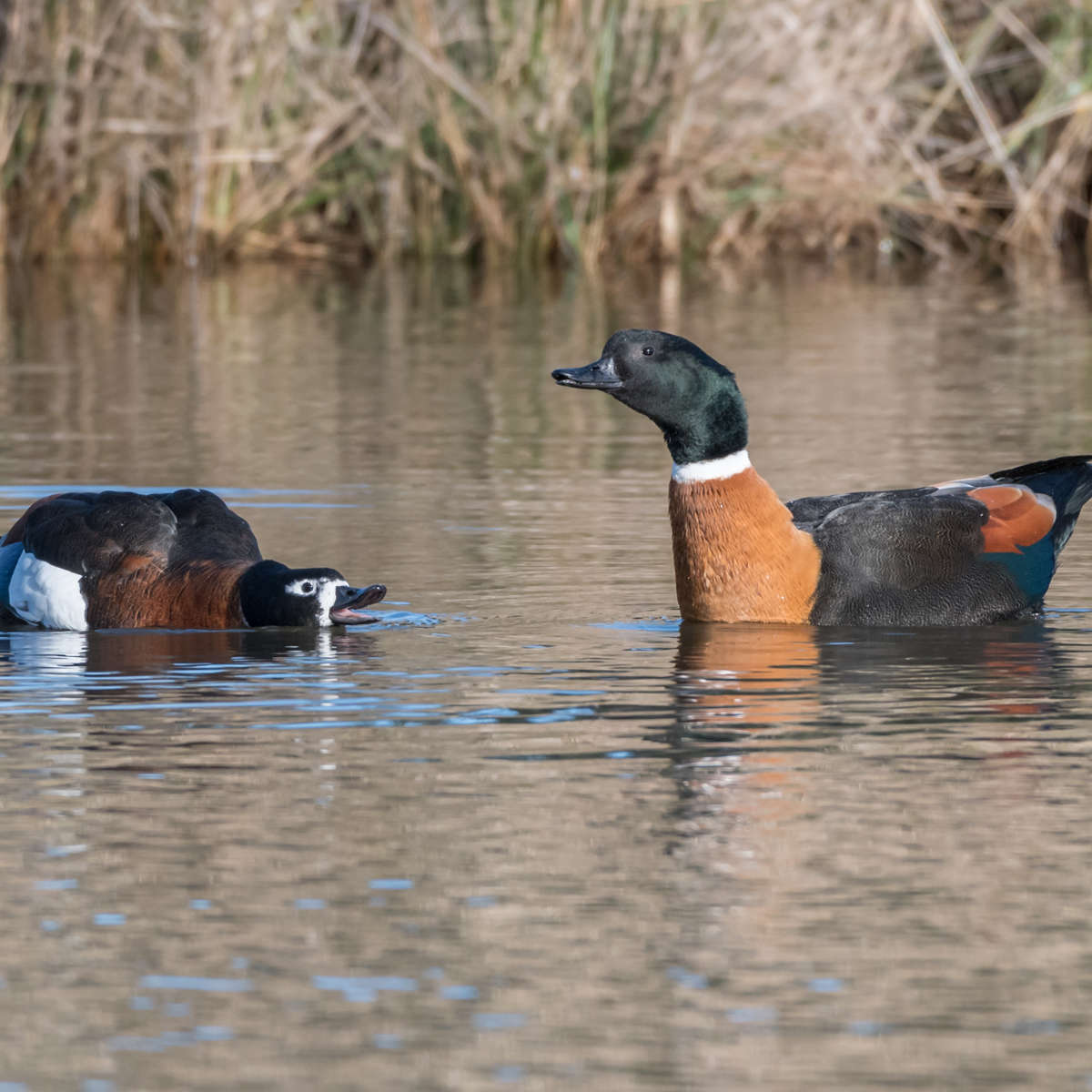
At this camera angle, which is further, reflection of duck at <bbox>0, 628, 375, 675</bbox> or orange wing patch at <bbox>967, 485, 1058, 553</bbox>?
orange wing patch at <bbox>967, 485, 1058, 553</bbox>

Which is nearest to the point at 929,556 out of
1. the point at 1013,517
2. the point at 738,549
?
the point at 1013,517

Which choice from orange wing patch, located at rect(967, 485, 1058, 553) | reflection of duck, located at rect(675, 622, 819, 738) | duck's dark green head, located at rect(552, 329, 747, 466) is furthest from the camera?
orange wing patch, located at rect(967, 485, 1058, 553)

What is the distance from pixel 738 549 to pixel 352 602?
1.14 m

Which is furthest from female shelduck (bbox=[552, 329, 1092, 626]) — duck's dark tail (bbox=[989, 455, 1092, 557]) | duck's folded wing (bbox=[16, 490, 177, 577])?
duck's folded wing (bbox=[16, 490, 177, 577])

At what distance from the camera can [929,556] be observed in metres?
7.47

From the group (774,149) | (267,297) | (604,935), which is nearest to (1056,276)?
(774,149)

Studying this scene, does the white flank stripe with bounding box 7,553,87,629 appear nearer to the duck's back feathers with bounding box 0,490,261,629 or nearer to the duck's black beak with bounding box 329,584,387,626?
the duck's back feathers with bounding box 0,490,261,629

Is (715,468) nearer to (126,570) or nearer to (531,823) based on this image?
(126,570)

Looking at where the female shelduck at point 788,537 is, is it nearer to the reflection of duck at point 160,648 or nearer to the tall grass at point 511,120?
the reflection of duck at point 160,648

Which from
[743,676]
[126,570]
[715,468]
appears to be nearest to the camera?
[743,676]

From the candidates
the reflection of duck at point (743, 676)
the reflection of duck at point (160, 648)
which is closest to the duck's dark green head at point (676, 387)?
the reflection of duck at point (743, 676)

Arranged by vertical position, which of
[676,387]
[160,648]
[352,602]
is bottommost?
[160,648]

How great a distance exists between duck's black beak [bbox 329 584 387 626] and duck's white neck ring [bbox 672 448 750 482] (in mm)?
960

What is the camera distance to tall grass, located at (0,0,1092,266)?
774 inches
